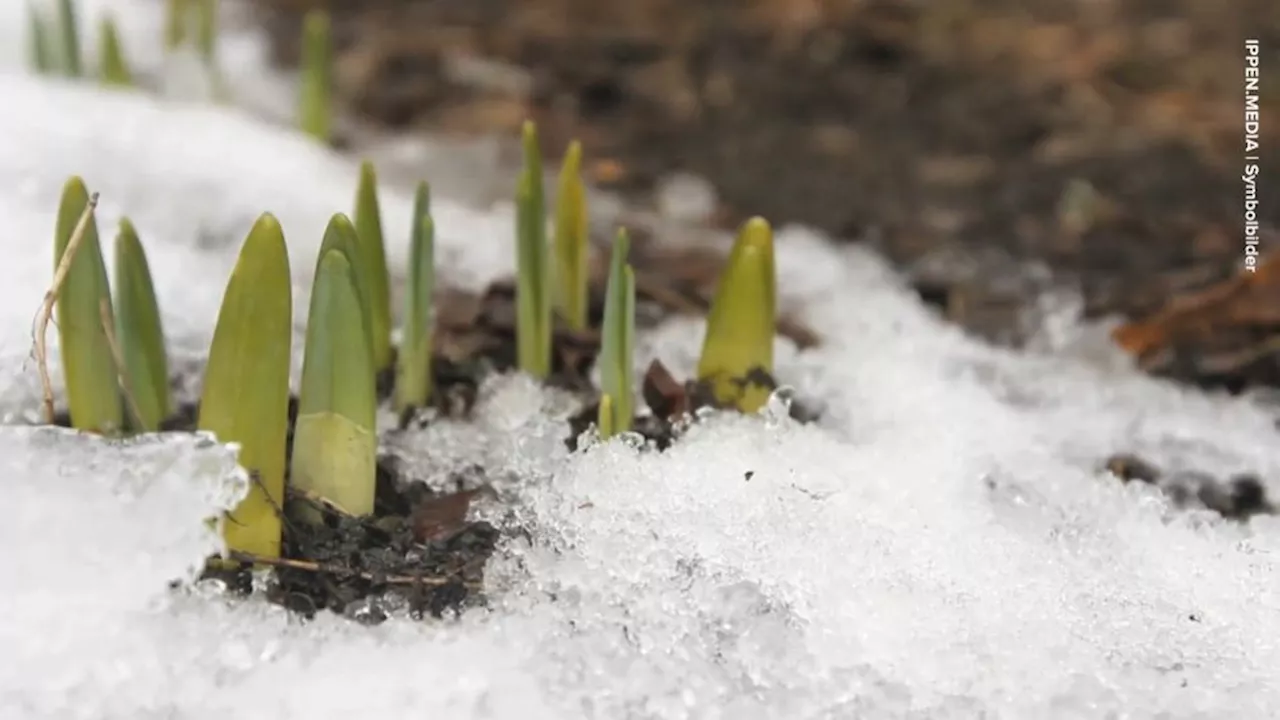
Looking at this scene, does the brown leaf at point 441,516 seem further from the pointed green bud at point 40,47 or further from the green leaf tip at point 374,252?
the pointed green bud at point 40,47

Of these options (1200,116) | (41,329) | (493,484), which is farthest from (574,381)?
(1200,116)

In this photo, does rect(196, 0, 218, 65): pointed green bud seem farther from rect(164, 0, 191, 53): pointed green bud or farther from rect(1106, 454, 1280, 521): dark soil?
rect(1106, 454, 1280, 521): dark soil

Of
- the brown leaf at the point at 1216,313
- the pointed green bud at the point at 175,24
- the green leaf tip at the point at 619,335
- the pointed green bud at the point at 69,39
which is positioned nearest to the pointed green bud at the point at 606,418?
the green leaf tip at the point at 619,335

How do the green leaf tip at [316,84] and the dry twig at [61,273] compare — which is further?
the green leaf tip at [316,84]

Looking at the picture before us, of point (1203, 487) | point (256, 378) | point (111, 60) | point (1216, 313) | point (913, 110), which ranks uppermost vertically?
point (111, 60)

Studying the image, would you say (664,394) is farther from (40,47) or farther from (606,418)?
(40,47)

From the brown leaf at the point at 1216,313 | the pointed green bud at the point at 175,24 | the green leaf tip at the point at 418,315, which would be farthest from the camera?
the pointed green bud at the point at 175,24

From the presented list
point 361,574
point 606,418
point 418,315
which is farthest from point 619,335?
point 361,574

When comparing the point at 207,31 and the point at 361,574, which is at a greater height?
the point at 207,31
